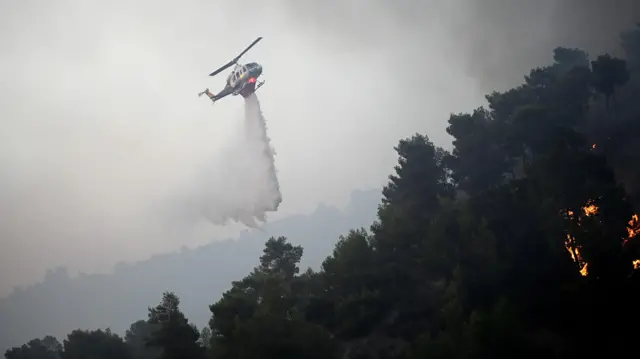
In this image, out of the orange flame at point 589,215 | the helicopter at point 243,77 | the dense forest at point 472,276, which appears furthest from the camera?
the helicopter at point 243,77

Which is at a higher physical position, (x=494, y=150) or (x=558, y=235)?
(x=494, y=150)

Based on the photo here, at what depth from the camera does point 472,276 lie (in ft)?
92.1

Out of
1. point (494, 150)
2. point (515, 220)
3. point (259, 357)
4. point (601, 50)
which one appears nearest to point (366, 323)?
point (259, 357)

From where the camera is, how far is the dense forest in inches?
886

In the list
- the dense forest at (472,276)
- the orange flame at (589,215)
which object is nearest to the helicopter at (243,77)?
the dense forest at (472,276)

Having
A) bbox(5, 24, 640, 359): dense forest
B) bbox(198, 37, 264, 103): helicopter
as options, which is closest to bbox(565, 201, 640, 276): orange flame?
bbox(5, 24, 640, 359): dense forest

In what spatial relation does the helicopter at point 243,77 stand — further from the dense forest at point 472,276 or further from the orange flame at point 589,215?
the orange flame at point 589,215

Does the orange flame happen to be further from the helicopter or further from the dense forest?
the helicopter

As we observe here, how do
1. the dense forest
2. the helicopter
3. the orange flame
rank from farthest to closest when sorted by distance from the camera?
the helicopter < the orange flame < the dense forest

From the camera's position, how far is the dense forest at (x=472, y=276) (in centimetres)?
2250

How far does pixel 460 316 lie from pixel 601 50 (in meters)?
137

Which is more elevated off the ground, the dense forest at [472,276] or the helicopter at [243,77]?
the helicopter at [243,77]

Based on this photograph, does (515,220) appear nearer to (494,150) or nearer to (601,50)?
(494,150)

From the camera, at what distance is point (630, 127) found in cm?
5678
